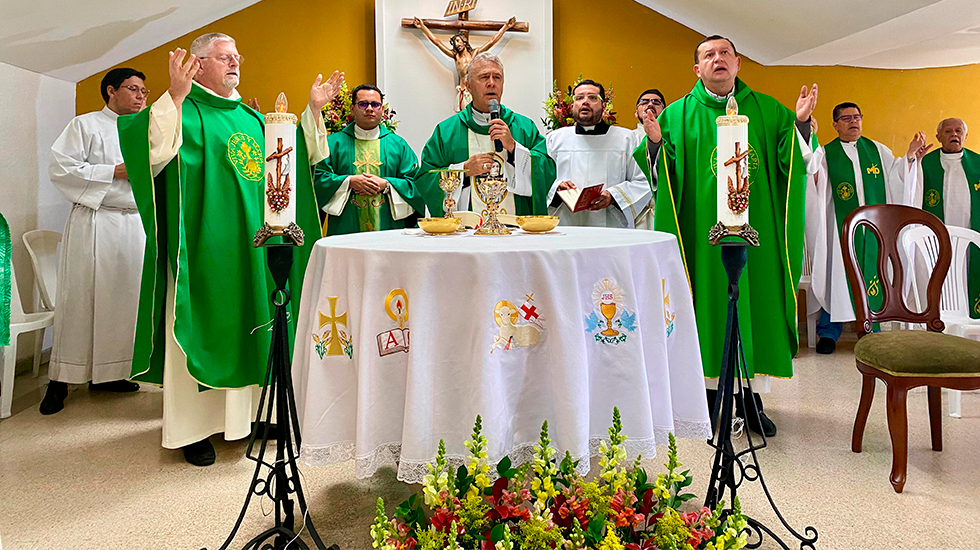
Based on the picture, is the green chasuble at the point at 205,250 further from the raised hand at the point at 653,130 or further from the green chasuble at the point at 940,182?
the green chasuble at the point at 940,182

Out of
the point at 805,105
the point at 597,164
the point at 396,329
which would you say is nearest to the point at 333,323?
the point at 396,329

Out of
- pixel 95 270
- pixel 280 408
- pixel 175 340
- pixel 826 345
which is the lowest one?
pixel 826 345

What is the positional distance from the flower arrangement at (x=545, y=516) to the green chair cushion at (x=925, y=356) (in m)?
1.20

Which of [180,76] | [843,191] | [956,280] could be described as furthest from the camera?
[843,191]

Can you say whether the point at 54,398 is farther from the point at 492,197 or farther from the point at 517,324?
the point at 517,324

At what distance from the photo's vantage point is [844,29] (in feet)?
15.9

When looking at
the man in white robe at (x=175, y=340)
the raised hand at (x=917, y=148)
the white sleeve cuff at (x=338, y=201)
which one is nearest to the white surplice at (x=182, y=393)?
the man in white robe at (x=175, y=340)

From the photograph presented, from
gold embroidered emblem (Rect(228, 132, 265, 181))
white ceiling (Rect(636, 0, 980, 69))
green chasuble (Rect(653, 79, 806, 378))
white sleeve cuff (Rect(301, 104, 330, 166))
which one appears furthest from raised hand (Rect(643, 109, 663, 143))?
white ceiling (Rect(636, 0, 980, 69))

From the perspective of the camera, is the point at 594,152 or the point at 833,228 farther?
the point at 833,228

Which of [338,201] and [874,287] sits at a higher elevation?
[338,201]

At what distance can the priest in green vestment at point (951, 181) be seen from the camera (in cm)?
550

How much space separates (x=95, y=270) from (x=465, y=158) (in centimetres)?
226

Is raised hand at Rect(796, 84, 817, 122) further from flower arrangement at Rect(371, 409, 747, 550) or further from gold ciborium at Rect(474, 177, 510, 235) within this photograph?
flower arrangement at Rect(371, 409, 747, 550)

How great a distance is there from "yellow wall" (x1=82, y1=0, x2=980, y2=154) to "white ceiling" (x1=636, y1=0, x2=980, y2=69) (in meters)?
0.15
